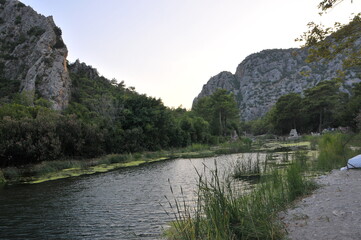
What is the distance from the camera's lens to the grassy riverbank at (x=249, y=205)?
3965 mm

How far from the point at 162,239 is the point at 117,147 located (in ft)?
93.0

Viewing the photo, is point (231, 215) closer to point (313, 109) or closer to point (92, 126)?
Result: point (92, 126)

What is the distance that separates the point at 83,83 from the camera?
58.2m

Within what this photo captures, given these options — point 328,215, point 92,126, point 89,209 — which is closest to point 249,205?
point 328,215

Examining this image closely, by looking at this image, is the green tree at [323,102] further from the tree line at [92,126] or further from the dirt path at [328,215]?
the dirt path at [328,215]

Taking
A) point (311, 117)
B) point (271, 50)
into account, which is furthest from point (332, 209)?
point (271, 50)

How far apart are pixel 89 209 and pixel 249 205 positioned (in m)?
7.37

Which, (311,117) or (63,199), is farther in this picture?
Result: (311,117)

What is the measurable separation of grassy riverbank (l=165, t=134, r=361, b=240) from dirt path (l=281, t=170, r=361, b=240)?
1.13ft

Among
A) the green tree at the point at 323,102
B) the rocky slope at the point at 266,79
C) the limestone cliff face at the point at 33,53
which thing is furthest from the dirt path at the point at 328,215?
the rocky slope at the point at 266,79

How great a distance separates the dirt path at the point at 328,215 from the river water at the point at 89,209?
211 centimetres

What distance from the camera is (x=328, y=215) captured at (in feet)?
16.8

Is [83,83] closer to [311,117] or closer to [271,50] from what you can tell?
[311,117]

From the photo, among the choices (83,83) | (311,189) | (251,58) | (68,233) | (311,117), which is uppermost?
(251,58)
